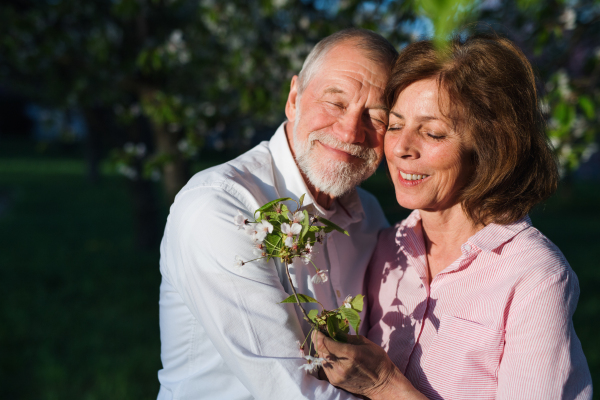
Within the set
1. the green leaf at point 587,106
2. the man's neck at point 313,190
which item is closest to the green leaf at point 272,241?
the man's neck at point 313,190

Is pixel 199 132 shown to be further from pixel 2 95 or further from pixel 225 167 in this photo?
pixel 2 95

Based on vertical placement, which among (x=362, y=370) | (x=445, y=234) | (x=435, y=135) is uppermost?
(x=435, y=135)

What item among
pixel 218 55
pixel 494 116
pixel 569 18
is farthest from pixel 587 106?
pixel 218 55

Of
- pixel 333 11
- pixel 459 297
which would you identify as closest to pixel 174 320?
pixel 459 297

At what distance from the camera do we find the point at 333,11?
564 centimetres

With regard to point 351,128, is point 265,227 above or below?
below

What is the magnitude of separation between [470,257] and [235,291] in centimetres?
107

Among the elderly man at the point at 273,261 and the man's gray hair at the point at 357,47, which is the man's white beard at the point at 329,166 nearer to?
the elderly man at the point at 273,261

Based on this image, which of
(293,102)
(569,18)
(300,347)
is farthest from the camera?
(569,18)

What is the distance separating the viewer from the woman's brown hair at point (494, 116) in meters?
2.26

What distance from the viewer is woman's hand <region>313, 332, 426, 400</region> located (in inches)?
75.2

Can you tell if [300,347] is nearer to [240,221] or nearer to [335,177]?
[240,221]

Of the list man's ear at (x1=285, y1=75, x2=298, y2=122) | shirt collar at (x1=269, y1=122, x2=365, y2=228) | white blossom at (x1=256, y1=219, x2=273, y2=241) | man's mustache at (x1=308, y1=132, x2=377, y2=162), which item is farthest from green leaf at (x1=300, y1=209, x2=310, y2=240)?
man's ear at (x1=285, y1=75, x2=298, y2=122)

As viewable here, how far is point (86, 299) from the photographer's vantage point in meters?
7.56
